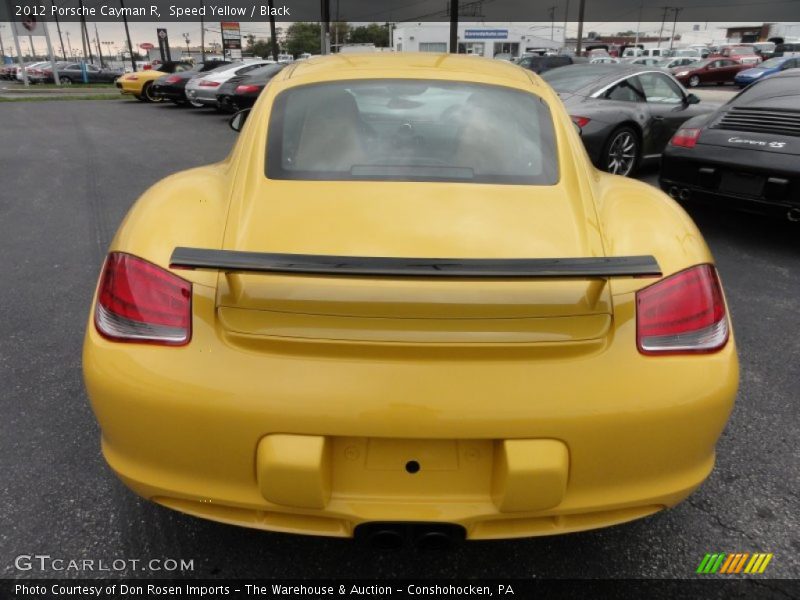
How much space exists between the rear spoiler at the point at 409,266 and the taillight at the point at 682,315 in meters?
0.27

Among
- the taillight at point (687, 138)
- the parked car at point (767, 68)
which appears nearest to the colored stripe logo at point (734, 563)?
the taillight at point (687, 138)

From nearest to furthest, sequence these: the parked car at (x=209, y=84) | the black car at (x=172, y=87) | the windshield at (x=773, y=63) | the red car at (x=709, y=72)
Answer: the parked car at (x=209, y=84)
the black car at (x=172, y=87)
the windshield at (x=773, y=63)
the red car at (x=709, y=72)

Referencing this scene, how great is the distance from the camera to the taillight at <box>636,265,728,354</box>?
161cm

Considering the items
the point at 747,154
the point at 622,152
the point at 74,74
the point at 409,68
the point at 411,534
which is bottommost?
the point at 74,74

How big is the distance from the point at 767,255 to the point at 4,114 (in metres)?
17.9

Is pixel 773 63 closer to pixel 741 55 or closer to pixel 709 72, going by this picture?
pixel 709 72

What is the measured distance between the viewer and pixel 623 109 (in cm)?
715

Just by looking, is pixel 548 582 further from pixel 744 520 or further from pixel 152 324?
pixel 152 324

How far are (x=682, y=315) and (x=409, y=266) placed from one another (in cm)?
81

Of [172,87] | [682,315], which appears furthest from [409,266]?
[172,87]

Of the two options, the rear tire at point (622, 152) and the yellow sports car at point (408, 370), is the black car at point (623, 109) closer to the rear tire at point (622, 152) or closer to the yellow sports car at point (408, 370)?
the rear tire at point (622, 152)

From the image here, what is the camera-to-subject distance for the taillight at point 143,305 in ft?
5.22

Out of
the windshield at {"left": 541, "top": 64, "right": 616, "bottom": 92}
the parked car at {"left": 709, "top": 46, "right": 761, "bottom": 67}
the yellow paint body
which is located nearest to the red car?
the parked car at {"left": 709, "top": 46, "right": 761, "bottom": 67}

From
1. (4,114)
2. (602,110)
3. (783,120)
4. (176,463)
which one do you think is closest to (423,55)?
(176,463)
